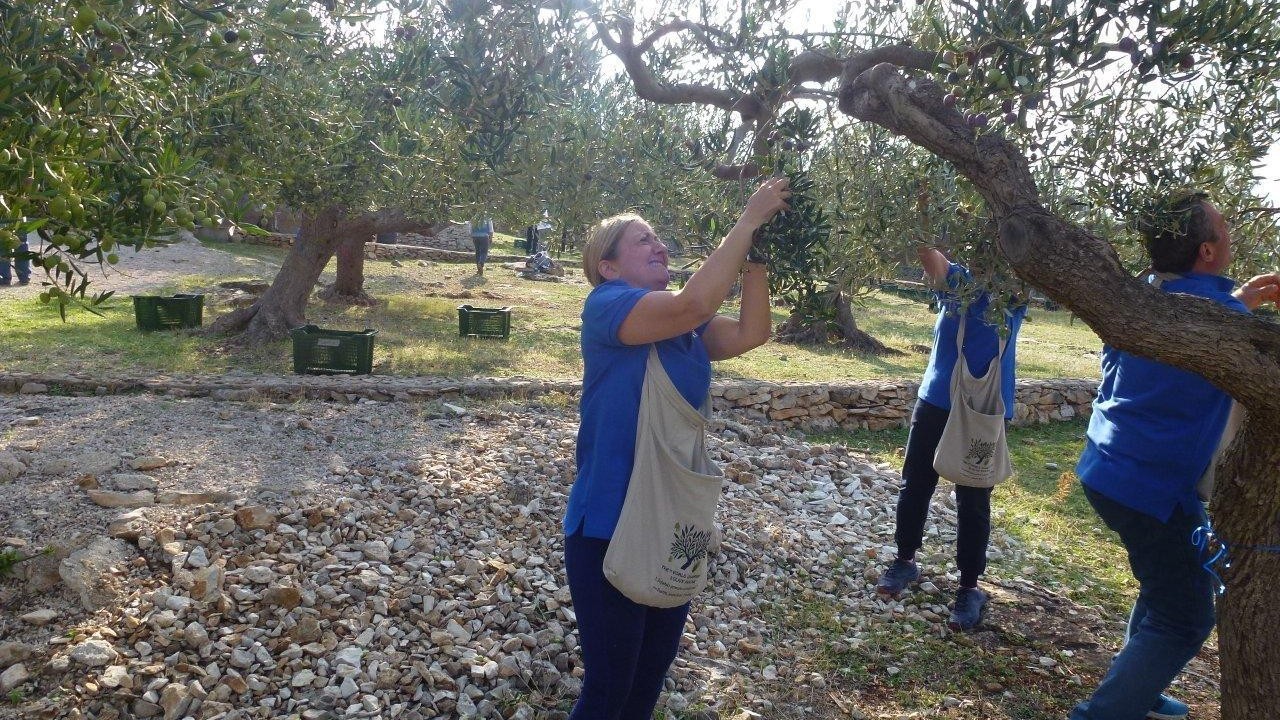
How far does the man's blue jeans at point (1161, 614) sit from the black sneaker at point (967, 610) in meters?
1.41

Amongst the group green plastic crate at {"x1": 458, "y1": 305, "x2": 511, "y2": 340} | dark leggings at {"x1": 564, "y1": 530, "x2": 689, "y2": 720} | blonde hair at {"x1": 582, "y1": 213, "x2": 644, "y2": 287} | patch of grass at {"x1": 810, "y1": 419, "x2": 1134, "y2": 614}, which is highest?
blonde hair at {"x1": 582, "y1": 213, "x2": 644, "y2": 287}

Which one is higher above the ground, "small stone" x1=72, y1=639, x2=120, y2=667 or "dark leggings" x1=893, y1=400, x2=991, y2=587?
"dark leggings" x1=893, y1=400, x2=991, y2=587

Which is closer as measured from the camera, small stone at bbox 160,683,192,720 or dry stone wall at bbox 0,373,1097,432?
small stone at bbox 160,683,192,720

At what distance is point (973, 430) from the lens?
438 centimetres

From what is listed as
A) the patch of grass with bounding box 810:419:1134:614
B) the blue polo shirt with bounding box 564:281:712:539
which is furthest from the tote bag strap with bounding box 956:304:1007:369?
the blue polo shirt with bounding box 564:281:712:539

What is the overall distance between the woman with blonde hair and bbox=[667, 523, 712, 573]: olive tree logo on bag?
7.3 inches

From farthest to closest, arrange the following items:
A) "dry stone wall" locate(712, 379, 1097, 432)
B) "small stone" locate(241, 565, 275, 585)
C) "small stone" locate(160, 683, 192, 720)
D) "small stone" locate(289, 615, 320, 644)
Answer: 1. "dry stone wall" locate(712, 379, 1097, 432)
2. "small stone" locate(241, 565, 275, 585)
3. "small stone" locate(289, 615, 320, 644)
4. "small stone" locate(160, 683, 192, 720)

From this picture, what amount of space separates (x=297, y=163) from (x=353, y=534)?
3100 mm

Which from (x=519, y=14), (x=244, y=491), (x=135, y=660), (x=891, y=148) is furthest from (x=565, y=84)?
(x=135, y=660)

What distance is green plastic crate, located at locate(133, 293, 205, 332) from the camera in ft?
36.9

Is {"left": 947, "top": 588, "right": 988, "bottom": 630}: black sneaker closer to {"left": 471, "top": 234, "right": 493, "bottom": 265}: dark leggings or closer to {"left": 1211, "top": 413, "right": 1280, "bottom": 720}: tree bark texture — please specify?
{"left": 1211, "top": 413, "right": 1280, "bottom": 720}: tree bark texture

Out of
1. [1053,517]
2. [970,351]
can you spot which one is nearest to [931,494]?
[970,351]

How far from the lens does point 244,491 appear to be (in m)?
4.85

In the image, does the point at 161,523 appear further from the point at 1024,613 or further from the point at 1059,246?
the point at 1024,613
